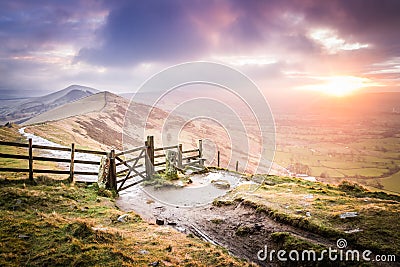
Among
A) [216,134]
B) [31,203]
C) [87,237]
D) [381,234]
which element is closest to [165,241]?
[87,237]

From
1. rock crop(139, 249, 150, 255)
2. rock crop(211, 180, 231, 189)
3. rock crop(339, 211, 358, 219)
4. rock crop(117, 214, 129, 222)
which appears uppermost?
rock crop(339, 211, 358, 219)

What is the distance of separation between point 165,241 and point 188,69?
10.5m

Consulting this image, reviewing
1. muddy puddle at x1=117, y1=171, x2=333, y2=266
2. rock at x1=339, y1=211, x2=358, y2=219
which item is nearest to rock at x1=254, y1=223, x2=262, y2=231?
muddy puddle at x1=117, y1=171, x2=333, y2=266

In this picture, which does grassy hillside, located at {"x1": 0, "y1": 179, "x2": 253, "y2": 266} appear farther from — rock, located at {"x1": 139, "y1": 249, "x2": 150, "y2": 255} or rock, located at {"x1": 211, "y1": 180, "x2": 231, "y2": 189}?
rock, located at {"x1": 211, "y1": 180, "x2": 231, "y2": 189}

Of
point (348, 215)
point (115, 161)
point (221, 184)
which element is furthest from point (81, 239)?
point (221, 184)

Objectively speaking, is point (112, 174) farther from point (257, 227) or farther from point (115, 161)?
point (257, 227)

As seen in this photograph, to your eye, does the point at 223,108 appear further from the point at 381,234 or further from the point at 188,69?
the point at 381,234

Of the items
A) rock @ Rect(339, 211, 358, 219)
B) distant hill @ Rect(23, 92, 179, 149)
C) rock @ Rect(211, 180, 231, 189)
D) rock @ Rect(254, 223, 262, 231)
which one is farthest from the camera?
distant hill @ Rect(23, 92, 179, 149)

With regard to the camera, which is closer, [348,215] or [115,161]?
[348,215]

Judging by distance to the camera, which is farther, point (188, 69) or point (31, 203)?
point (188, 69)

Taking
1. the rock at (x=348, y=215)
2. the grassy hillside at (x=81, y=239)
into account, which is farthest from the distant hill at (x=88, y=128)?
the rock at (x=348, y=215)

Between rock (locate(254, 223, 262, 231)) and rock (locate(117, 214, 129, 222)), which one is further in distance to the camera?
rock (locate(117, 214, 129, 222))

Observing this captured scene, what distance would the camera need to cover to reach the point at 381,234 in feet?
22.9

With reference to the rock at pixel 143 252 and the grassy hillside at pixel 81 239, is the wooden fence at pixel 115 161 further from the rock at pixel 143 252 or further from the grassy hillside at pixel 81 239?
the rock at pixel 143 252
